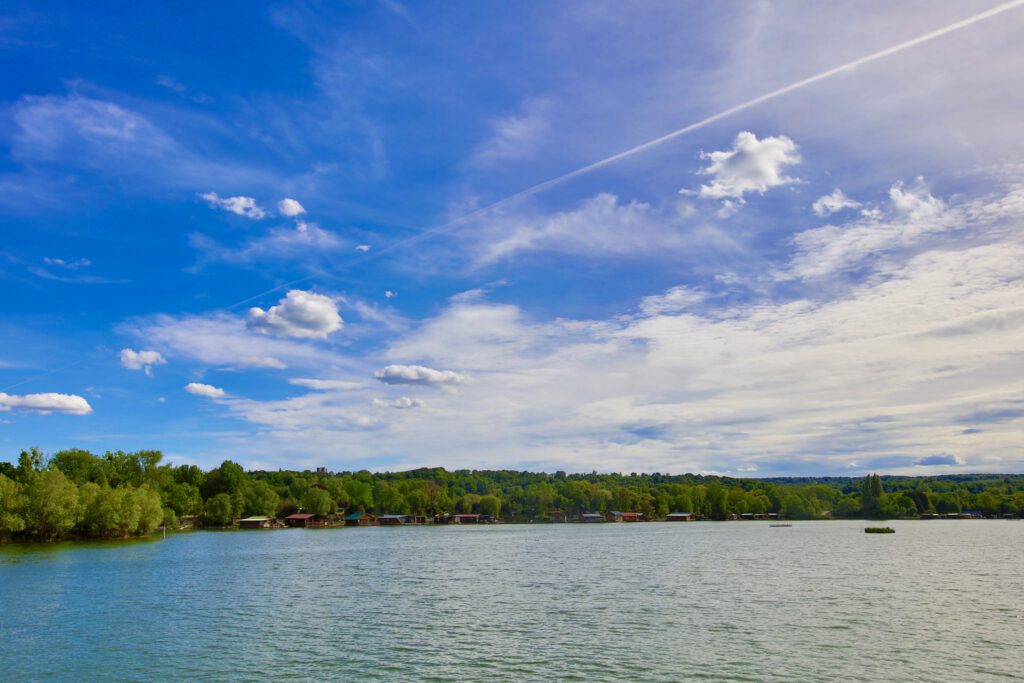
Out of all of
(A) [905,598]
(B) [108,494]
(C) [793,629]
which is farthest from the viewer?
(B) [108,494]

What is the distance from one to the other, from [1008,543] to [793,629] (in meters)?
100

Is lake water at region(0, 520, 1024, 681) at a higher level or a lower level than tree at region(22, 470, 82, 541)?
lower

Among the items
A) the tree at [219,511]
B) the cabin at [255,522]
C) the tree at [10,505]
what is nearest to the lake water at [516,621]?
the tree at [10,505]

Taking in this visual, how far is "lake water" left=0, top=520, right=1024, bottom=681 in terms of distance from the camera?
2861cm

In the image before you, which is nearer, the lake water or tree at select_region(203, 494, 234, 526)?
the lake water

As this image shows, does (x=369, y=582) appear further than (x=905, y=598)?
Yes

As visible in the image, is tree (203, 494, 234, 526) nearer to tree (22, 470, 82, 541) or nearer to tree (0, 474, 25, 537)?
tree (22, 470, 82, 541)

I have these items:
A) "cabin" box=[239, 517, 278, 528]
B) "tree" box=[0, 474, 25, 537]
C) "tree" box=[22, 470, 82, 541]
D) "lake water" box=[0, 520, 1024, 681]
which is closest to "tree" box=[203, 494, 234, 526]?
"cabin" box=[239, 517, 278, 528]

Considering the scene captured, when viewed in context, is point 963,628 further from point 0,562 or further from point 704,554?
point 0,562

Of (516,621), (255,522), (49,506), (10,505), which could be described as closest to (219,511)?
(255,522)

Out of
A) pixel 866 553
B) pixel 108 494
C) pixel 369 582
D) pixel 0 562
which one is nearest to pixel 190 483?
pixel 108 494

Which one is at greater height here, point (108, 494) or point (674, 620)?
point (108, 494)

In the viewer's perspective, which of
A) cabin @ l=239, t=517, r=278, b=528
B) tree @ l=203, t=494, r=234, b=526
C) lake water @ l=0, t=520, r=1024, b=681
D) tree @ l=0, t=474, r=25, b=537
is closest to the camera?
lake water @ l=0, t=520, r=1024, b=681

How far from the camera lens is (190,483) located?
621 ft
